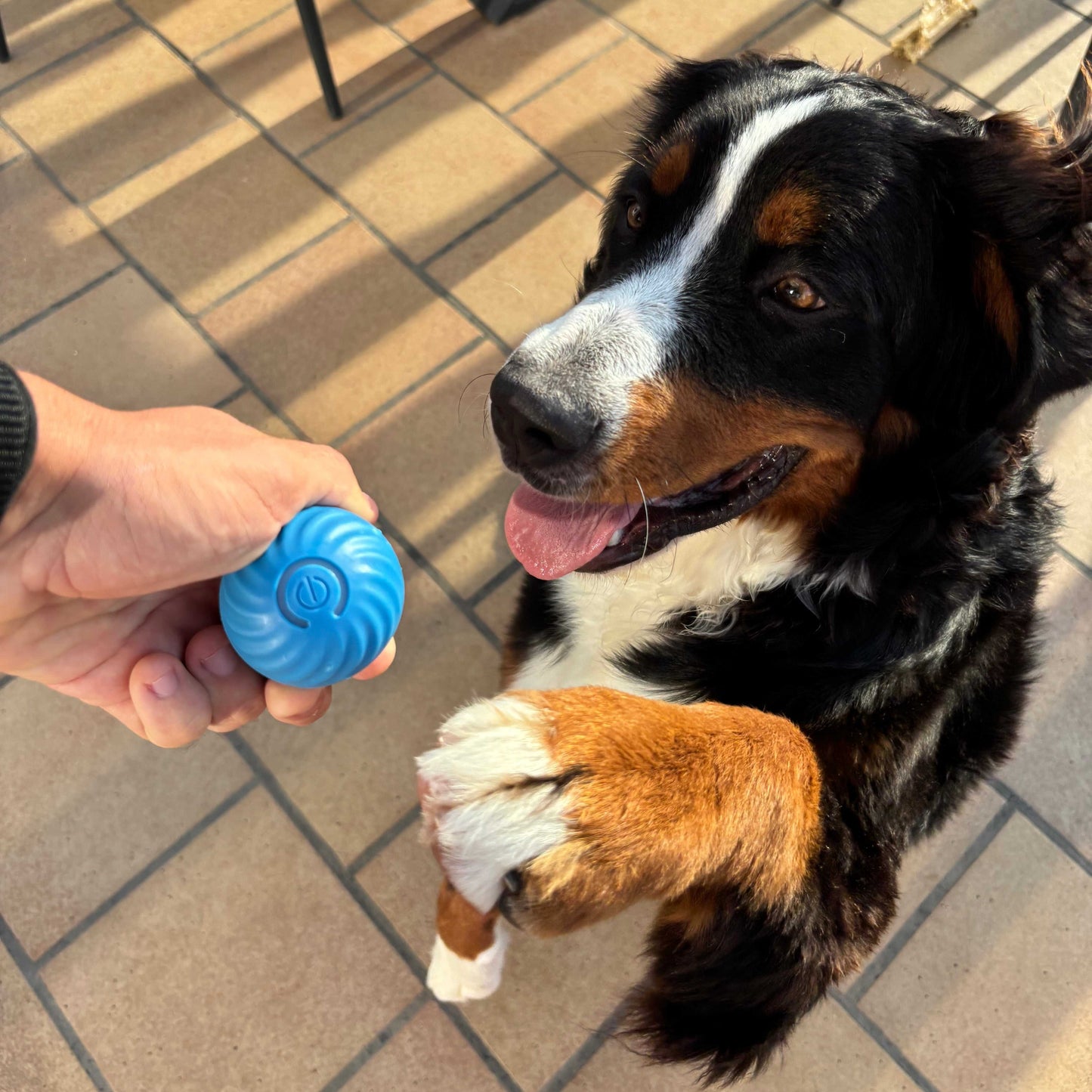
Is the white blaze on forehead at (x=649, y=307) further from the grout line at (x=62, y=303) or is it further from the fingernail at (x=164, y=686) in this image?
the grout line at (x=62, y=303)

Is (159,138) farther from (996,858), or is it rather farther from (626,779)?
(996,858)

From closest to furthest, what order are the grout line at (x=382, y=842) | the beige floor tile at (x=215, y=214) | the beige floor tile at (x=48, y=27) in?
Answer: the grout line at (x=382, y=842), the beige floor tile at (x=215, y=214), the beige floor tile at (x=48, y=27)

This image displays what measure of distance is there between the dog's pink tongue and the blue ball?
0.31 meters

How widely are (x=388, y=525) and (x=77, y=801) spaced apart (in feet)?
3.47

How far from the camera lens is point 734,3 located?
3.68m

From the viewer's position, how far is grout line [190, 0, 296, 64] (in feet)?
11.4

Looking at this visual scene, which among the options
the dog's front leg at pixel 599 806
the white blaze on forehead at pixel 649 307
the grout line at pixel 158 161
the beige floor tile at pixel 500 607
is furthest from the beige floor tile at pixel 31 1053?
the grout line at pixel 158 161

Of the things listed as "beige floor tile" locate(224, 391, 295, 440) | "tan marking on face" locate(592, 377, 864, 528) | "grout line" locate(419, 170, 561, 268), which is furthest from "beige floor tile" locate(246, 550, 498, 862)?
"grout line" locate(419, 170, 561, 268)

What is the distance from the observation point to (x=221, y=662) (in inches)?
72.2

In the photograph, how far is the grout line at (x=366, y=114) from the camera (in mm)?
3286

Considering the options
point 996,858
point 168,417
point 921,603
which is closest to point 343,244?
point 168,417

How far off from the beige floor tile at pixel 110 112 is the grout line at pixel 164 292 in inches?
1.0

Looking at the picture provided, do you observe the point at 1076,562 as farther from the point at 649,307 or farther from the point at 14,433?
A: the point at 14,433

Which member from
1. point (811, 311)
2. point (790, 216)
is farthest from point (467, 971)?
point (790, 216)
